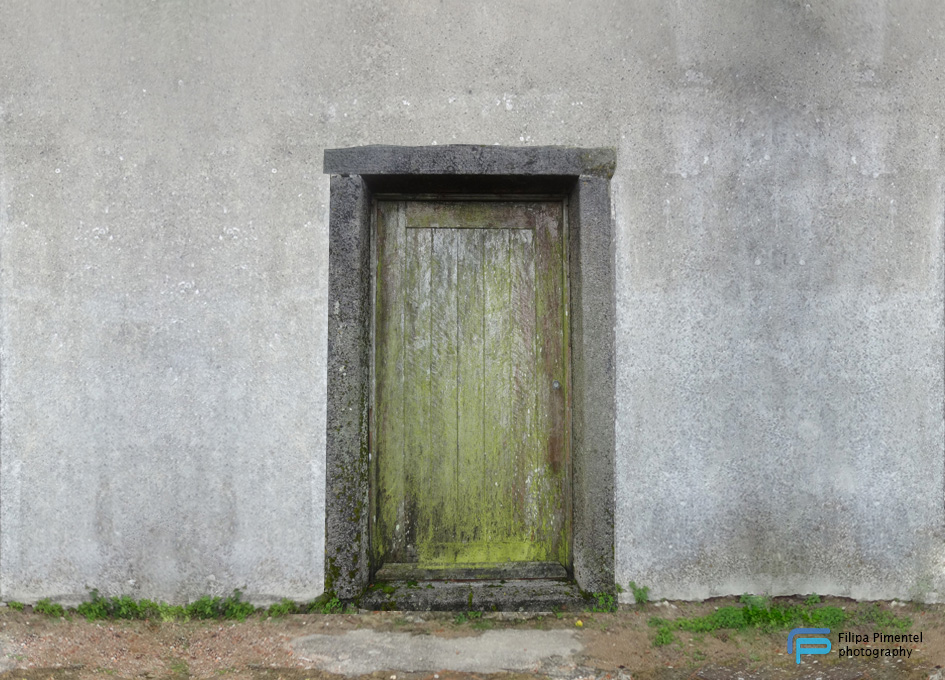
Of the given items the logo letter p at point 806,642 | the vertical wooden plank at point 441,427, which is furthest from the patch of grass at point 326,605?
the logo letter p at point 806,642

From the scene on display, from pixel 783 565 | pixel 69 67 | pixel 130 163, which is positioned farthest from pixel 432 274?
pixel 783 565

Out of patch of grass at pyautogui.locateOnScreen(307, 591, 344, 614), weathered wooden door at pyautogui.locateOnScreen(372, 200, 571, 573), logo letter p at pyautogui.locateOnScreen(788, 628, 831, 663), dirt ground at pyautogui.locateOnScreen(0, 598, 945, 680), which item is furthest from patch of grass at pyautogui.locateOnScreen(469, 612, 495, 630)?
logo letter p at pyautogui.locateOnScreen(788, 628, 831, 663)

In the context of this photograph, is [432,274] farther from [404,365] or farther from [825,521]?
[825,521]

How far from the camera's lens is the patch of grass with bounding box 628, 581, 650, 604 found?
9.90ft

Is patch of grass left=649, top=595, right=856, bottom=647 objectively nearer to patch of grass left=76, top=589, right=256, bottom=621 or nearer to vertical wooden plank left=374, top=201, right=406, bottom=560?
vertical wooden plank left=374, top=201, right=406, bottom=560

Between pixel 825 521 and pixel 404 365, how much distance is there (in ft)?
7.63

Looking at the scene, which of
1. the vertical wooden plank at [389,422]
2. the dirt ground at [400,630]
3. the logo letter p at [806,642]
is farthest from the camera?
the vertical wooden plank at [389,422]

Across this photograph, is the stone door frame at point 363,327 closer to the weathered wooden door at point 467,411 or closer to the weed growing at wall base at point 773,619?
the weathered wooden door at point 467,411

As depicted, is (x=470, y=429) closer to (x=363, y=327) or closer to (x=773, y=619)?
(x=363, y=327)

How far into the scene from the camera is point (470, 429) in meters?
3.22

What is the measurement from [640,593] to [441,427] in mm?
1322

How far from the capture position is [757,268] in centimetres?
306

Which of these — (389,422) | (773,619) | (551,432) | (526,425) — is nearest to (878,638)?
(773,619)

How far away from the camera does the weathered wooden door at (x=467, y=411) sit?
3.22 m
